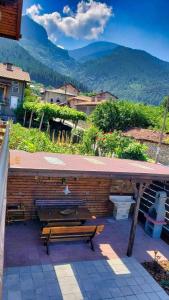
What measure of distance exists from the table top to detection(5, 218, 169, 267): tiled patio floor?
2.18ft

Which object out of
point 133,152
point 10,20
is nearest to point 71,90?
point 133,152

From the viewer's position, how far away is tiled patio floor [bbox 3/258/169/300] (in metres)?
6.64

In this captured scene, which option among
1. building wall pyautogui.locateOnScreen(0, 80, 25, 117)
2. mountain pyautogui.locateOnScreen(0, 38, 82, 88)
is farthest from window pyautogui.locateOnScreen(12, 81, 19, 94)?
mountain pyautogui.locateOnScreen(0, 38, 82, 88)

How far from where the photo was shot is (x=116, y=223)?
37.8 ft

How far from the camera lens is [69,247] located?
355 inches

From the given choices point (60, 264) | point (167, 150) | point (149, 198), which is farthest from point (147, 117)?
point (60, 264)

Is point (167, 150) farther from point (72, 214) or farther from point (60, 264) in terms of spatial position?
point (60, 264)

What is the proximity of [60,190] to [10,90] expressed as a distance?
2743 cm

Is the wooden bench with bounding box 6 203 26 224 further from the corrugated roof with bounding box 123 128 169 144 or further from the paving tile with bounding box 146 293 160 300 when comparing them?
the corrugated roof with bounding box 123 128 169 144

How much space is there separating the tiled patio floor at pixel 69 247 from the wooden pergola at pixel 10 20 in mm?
5670

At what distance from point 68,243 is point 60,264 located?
1.36 meters

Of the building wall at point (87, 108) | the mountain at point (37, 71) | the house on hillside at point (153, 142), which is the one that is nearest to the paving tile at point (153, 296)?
the house on hillside at point (153, 142)

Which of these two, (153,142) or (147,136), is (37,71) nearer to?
(147,136)

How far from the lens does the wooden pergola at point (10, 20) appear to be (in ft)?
15.2
